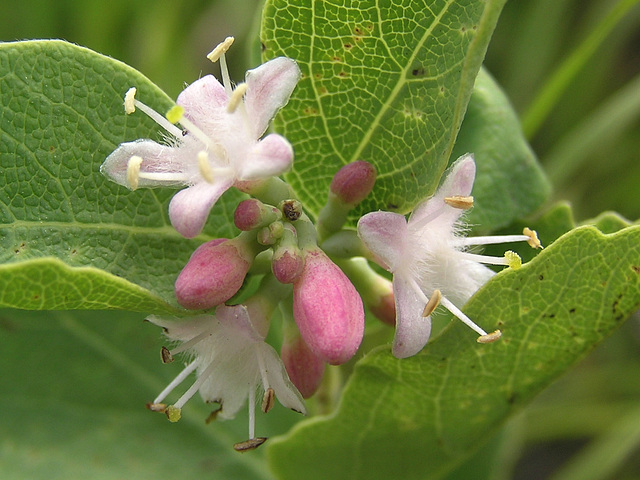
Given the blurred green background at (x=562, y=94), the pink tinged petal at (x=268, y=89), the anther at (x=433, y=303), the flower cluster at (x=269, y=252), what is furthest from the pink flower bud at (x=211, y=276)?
the blurred green background at (x=562, y=94)

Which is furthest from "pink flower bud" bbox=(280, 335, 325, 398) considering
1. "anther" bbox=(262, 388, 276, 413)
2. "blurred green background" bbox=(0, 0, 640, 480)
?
"blurred green background" bbox=(0, 0, 640, 480)

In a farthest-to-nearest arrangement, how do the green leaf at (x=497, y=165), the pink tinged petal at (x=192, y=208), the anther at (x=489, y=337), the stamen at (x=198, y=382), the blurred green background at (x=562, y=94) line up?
the blurred green background at (x=562, y=94)
the green leaf at (x=497, y=165)
the stamen at (x=198, y=382)
the anther at (x=489, y=337)
the pink tinged petal at (x=192, y=208)

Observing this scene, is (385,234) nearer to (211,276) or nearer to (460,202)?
(460,202)

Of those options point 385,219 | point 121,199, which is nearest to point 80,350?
point 121,199

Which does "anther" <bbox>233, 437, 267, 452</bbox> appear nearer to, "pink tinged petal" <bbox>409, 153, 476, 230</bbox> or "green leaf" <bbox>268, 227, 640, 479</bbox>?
"green leaf" <bbox>268, 227, 640, 479</bbox>

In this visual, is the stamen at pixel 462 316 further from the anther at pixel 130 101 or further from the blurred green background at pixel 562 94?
the blurred green background at pixel 562 94

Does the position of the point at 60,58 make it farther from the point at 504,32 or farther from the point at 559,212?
the point at 504,32

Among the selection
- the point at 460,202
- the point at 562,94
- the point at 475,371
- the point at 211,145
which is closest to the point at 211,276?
the point at 211,145
